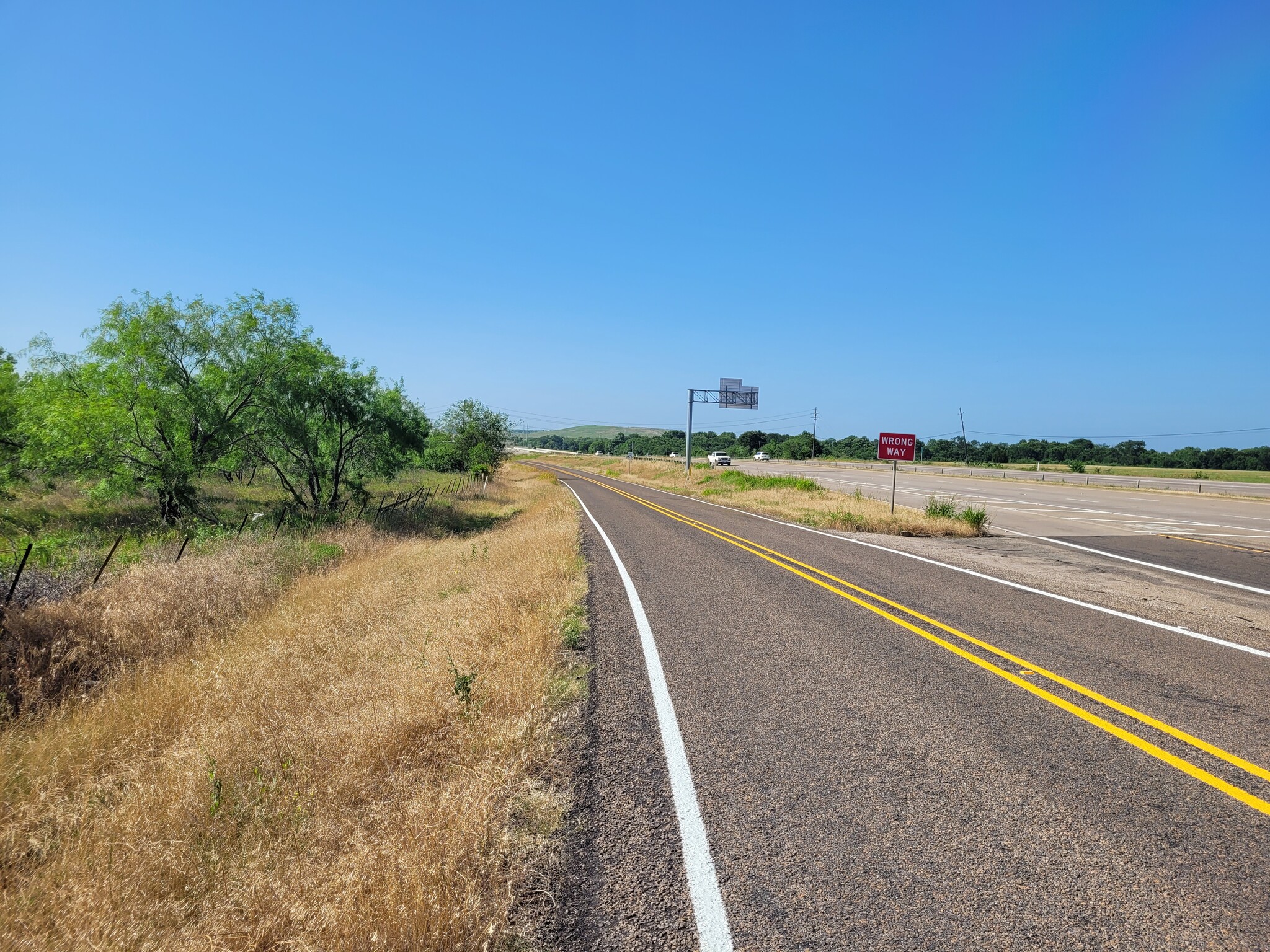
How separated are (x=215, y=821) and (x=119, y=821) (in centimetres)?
73

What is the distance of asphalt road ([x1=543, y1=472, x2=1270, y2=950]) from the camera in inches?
107

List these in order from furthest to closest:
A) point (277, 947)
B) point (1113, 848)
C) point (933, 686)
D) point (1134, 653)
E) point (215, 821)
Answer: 1. point (1134, 653)
2. point (933, 686)
3. point (215, 821)
4. point (1113, 848)
5. point (277, 947)

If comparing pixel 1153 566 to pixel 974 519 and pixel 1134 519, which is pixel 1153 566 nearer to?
pixel 974 519

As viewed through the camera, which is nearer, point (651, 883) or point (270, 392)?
point (651, 883)

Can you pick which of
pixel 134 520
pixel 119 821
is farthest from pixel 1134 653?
pixel 134 520

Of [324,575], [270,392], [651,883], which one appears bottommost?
[324,575]

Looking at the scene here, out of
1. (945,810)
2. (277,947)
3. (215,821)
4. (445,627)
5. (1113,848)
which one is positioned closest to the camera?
(277,947)

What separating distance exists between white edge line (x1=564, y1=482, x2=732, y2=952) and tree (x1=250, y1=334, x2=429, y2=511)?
2242 cm

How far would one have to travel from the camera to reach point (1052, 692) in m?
5.31

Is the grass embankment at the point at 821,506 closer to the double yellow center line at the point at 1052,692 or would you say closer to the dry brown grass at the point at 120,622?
the double yellow center line at the point at 1052,692

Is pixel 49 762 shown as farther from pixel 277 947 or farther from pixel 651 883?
pixel 651 883

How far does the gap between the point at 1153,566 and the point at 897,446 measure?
893 cm

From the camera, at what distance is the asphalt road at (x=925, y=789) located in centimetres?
272

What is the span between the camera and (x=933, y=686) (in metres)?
5.50
